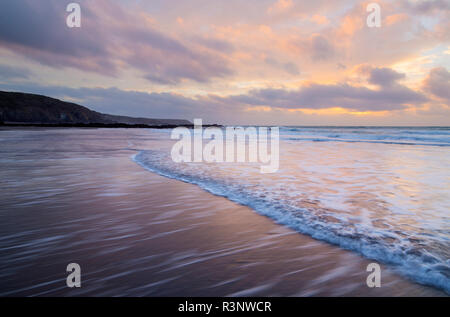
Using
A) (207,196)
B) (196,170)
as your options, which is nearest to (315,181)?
(207,196)

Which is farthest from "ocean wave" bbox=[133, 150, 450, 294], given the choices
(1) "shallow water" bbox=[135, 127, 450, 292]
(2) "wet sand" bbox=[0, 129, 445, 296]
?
(2) "wet sand" bbox=[0, 129, 445, 296]

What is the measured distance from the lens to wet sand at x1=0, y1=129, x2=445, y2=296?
6.27ft

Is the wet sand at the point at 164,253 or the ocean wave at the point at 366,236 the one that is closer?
the wet sand at the point at 164,253

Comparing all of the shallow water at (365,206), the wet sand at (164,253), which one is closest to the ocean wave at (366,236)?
the shallow water at (365,206)

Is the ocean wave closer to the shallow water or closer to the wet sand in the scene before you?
the shallow water

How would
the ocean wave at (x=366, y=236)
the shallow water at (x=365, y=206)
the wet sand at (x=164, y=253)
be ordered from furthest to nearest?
the shallow water at (x=365, y=206) < the ocean wave at (x=366, y=236) < the wet sand at (x=164, y=253)

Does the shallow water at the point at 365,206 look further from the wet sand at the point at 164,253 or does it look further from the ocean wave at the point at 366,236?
the wet sand at the point at 164,253

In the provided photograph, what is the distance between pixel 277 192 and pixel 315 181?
5.10 feet

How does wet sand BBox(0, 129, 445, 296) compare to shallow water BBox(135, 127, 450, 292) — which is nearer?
wet sand BBox(0, 129, 445, 296)

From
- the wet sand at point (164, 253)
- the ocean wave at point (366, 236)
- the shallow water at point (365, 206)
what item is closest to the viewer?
the wet sand at point (164, 253)

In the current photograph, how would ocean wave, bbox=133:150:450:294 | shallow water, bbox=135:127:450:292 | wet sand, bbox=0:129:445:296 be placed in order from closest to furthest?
wet sand, bbox=0:129:445:296, ocean wave, bbox=133:150:450:294, shallow water, bbox=135:127:450:292

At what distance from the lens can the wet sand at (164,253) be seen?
191 centimetres

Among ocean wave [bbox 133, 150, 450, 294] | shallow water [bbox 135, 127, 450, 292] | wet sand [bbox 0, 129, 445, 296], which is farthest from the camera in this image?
shallow water [bbox 135, 127, 450, 292]
